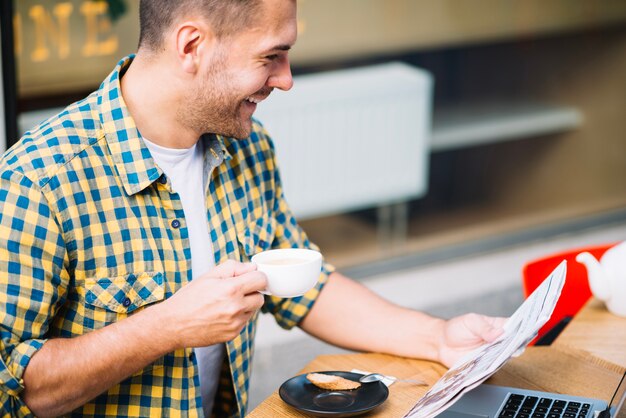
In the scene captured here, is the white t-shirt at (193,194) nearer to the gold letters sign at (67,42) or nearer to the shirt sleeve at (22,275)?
the shirt sleeve at (22,275)

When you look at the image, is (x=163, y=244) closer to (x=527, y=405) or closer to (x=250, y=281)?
(x=250, y=281)

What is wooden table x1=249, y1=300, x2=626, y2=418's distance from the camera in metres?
1.57

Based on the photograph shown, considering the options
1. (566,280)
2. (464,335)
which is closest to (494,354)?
(464,335)

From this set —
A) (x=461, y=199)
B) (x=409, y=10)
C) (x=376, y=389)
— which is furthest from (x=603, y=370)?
(x=461, y=199)

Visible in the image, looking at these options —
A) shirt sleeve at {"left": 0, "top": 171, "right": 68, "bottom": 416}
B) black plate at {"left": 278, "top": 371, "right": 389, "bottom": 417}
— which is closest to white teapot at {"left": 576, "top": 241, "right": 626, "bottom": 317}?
black plate at {"left": 278, "top": 371, "right": 389, "bottom": 417}

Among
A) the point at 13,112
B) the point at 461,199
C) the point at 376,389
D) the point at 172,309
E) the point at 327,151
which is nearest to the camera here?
the point at 172,309

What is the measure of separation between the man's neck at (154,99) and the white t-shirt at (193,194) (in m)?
0.03

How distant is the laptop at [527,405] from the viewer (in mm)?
1506

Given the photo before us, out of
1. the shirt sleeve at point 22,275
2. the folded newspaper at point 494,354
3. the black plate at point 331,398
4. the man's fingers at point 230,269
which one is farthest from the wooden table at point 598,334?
the shirt sleeve at point 22,275

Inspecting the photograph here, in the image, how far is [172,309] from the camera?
4.81 ft

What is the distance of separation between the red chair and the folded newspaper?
629 mm

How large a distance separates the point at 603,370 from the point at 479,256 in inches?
96.9

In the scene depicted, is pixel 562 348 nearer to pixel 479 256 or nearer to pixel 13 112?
pixel 13 112

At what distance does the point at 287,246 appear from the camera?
191 centimetres
